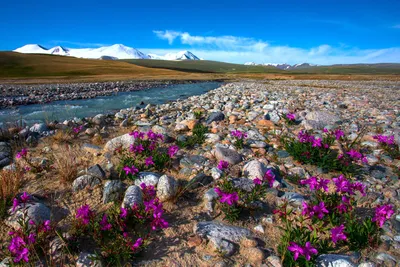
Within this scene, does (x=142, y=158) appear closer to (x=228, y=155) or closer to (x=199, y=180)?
(x=199, y=180)

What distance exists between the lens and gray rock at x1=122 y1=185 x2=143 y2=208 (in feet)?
10.7

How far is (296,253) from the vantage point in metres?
2.26

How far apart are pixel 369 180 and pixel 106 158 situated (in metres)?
4.87

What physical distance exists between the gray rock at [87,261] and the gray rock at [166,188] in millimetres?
1269

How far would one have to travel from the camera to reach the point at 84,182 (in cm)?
380

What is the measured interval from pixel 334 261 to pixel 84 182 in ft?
11.7

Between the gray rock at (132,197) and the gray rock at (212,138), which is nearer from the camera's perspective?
the gray rock at (132,197)

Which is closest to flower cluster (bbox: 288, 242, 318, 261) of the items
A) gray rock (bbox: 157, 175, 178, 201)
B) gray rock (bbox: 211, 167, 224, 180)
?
gray rock (bbox: 157, 175, 178, 201)

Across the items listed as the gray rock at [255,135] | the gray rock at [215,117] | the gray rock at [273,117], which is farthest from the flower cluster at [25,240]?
the gray rock at [273,117]

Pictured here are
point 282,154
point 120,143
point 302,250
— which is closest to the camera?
point 302,250

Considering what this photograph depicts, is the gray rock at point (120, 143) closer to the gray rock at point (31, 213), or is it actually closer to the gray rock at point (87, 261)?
the gray rock at point (31, 213)

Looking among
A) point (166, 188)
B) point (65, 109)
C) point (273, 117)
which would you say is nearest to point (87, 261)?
point (166, 188)

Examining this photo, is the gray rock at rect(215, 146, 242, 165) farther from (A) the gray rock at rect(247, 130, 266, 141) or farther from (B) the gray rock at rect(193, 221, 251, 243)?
(B) the gray rock at rect(193, 221, 251, 243)

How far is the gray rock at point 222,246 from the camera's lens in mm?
2660
